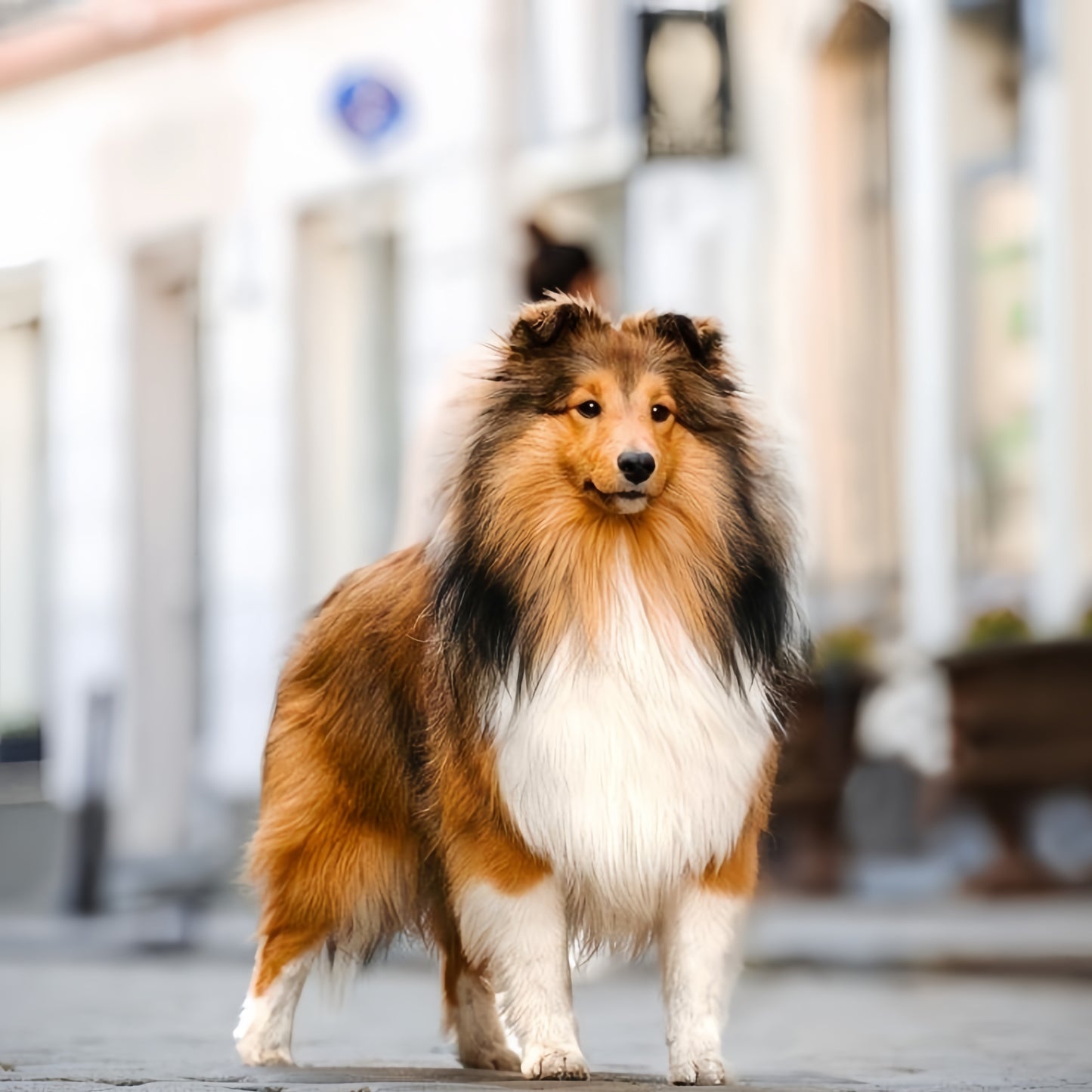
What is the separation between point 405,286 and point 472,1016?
35.6ft

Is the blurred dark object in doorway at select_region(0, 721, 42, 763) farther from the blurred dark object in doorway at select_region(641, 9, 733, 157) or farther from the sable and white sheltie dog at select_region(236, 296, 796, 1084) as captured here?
the sable and white sheltie dog at select_region(236, 296, 796, 1084)

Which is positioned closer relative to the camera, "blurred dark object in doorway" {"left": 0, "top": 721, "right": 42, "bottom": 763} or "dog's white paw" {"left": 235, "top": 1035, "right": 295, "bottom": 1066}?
"dog's white paw" {"left": 235, "top": 1035, "right": 295, "bottom": 1066}

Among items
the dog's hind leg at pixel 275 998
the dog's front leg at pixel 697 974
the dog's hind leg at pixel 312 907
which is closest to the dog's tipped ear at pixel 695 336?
the dog's front leg at pixel 697 974

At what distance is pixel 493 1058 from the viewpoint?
4.99 meters

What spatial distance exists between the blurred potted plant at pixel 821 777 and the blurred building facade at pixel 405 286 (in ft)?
1.52

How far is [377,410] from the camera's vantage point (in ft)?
51.9

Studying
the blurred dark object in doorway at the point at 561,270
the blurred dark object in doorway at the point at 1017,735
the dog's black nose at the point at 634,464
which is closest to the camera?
the dog's black nose at the point at 634,464

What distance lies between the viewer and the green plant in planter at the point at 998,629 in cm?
1134

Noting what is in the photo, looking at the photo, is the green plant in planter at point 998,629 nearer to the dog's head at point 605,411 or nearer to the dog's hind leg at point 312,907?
the dog's hind leg at point 312,907

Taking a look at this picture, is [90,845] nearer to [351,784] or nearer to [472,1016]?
[472,1016]

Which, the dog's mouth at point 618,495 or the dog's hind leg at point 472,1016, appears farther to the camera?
the dog's hind leg at point 472,1016

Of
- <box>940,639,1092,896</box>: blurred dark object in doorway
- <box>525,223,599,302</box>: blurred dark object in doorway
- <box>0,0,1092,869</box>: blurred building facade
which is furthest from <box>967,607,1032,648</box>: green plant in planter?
<box>525,223,599,302</box>: blurred dark object in doorway

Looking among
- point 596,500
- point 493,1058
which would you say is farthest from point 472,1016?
point 596,500

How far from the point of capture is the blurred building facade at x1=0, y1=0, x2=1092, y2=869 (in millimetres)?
12117
